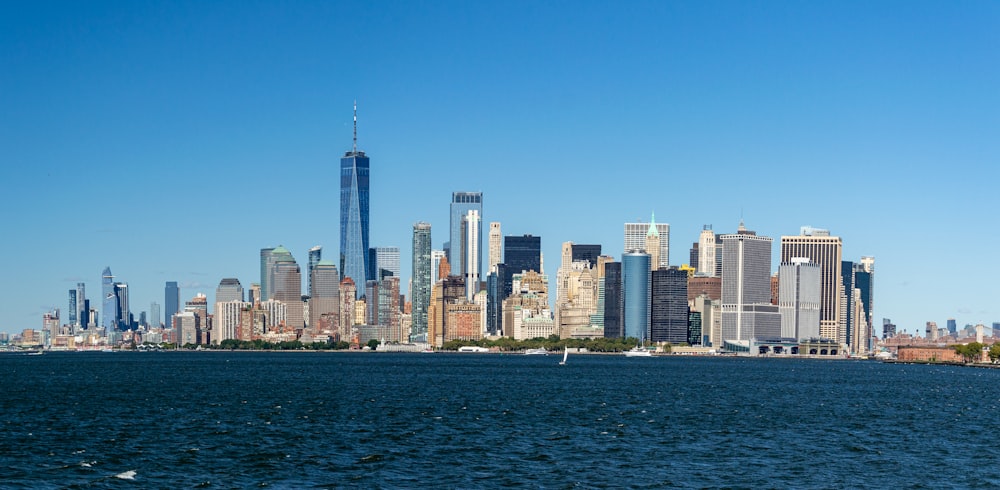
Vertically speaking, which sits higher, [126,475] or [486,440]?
[126,475]

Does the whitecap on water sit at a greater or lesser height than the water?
greater

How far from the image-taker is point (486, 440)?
81.6 meters

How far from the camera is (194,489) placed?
59.3m

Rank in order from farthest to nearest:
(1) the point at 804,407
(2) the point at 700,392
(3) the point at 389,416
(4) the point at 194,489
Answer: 1. (2) the point at 700,392
2. (1) the point at 804,407
3. (3) the point at 389,416
4. (4) the point at 194,489

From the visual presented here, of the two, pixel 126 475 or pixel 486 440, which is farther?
pixel 486 440

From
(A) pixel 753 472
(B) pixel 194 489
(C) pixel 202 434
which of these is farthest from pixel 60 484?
(A) pixel 753 472

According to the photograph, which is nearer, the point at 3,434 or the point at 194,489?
the point at 194,489

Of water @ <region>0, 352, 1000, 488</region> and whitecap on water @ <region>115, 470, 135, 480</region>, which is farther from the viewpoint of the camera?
water @ <region>0, 352, 1000, 488</region>

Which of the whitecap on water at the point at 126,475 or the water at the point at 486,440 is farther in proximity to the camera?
the water at the point at 486,440

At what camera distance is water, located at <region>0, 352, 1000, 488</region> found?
64.5 metres

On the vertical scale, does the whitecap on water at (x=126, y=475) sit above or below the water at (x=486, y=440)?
above

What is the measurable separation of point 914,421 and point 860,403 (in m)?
26.5

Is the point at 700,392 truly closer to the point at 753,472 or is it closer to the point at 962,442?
the point at 962,442

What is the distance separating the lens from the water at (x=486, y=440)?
64.5 meters
